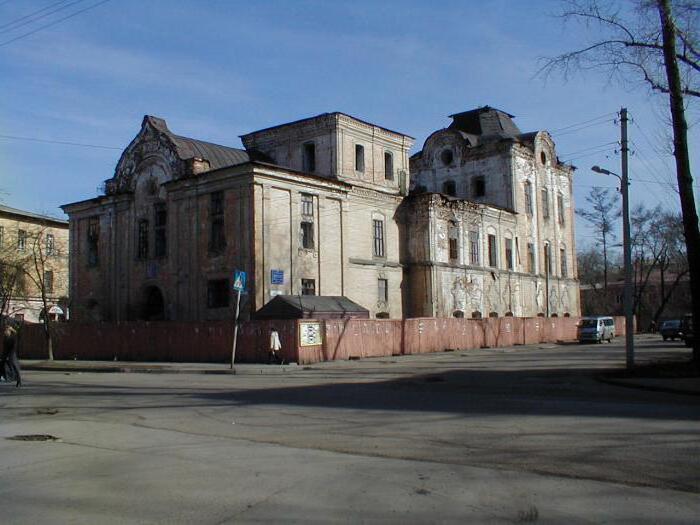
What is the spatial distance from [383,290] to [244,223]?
11324mm

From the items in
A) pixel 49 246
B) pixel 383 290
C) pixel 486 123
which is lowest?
pixel 383 290

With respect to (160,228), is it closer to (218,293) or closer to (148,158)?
(148,158)

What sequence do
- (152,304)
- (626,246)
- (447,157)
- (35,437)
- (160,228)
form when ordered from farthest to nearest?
(447,157), (152,304), (160,228), (626,246), (35,437)

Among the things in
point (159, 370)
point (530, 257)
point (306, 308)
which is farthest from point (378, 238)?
point (159, 370)

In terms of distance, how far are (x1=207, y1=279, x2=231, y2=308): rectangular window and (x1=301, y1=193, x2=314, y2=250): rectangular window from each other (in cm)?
492

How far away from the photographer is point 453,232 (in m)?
47.6

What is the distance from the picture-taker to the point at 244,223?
1427 inches

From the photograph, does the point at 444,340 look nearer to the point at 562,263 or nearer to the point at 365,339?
the point at 365,339

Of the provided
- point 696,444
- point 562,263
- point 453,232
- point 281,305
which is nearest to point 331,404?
point 696,444

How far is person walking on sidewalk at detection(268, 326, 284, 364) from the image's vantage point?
2919cm

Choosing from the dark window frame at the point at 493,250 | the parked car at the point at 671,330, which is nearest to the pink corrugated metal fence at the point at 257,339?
the dark window frame at the point at 493,250

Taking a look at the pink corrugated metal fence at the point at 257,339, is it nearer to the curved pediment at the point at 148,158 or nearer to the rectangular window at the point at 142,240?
the rectangular window at the point at 142,240

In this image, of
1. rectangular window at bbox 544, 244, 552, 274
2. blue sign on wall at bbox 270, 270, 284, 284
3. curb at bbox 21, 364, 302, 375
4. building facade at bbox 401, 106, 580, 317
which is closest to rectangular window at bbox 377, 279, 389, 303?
building facade at bbox 401, 106, 580, 317

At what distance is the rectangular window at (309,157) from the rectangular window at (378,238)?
5162 mm
